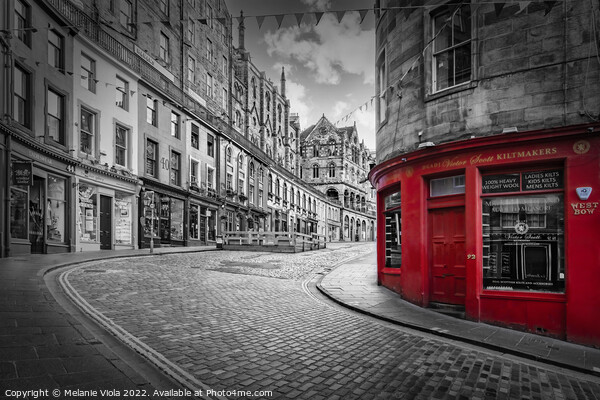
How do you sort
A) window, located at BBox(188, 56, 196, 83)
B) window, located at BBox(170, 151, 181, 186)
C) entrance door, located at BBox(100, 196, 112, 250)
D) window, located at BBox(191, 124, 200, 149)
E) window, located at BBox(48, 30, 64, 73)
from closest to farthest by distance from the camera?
window, located at BBox(48, 30, 64, 73)
entrance door, located at BBox(100, 196, 112, 250)
window, located at BBox(170, 151, 181, 186)
window, located at BBox(191, 124, 200, 149)
window, located at BBox(188, 56, 196, 83)

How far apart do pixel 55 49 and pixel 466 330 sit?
19.1m

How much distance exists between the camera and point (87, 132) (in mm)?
19797

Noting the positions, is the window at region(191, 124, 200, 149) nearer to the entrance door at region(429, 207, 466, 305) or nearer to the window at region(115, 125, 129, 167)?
the window at region(115, 125, 129, 167)

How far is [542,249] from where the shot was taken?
7.96 meters

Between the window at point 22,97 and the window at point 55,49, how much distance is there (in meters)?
1.96

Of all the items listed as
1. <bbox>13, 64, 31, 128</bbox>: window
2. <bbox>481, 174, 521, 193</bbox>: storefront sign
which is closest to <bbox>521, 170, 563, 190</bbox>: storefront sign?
<bbox>481, 174, 521, 193</bbox>: storefront sign

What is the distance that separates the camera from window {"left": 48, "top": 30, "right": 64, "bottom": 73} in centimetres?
1733

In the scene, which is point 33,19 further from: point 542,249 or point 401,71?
point 542,249

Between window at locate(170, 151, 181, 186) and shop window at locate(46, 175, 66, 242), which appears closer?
shop window at locate(46, 175, 66, 242)

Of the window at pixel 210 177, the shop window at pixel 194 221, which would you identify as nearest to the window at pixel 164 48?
the window at pixel 210 177

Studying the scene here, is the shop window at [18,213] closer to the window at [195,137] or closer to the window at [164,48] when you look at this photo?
the window at [195,137]

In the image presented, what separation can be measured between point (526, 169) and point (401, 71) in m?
4.32

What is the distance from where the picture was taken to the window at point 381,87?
1221 centimetres

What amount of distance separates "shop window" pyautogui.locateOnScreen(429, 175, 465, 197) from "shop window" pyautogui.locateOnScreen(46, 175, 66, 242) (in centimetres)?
1524
